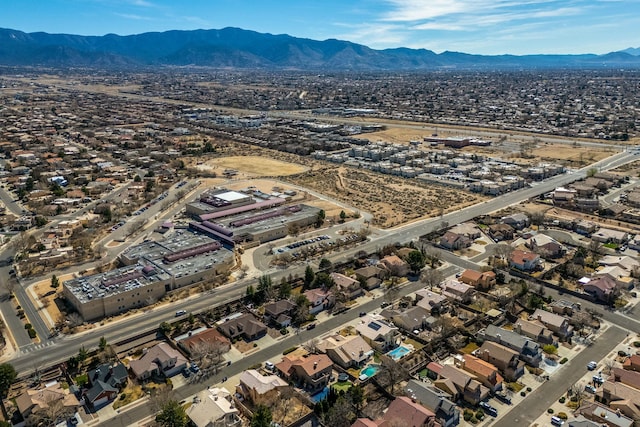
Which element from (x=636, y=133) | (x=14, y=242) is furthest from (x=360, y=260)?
(x=636, y=133)

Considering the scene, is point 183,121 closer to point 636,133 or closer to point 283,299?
point 283,299

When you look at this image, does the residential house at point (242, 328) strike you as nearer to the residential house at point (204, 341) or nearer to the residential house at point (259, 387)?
the residential house at point (204, 341)

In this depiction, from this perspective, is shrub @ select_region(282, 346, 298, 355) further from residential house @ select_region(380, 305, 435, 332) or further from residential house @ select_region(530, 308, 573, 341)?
residential house @ select_region(530, 308, 573, 341)

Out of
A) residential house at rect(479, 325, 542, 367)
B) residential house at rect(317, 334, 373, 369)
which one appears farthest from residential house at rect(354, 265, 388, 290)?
residential house at rect(479, 325, 542, 367)

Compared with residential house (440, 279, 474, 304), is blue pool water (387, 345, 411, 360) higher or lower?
lower

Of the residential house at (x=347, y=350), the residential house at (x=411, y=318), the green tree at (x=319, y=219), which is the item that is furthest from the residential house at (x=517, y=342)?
the green tree at (x=319, y=219)
